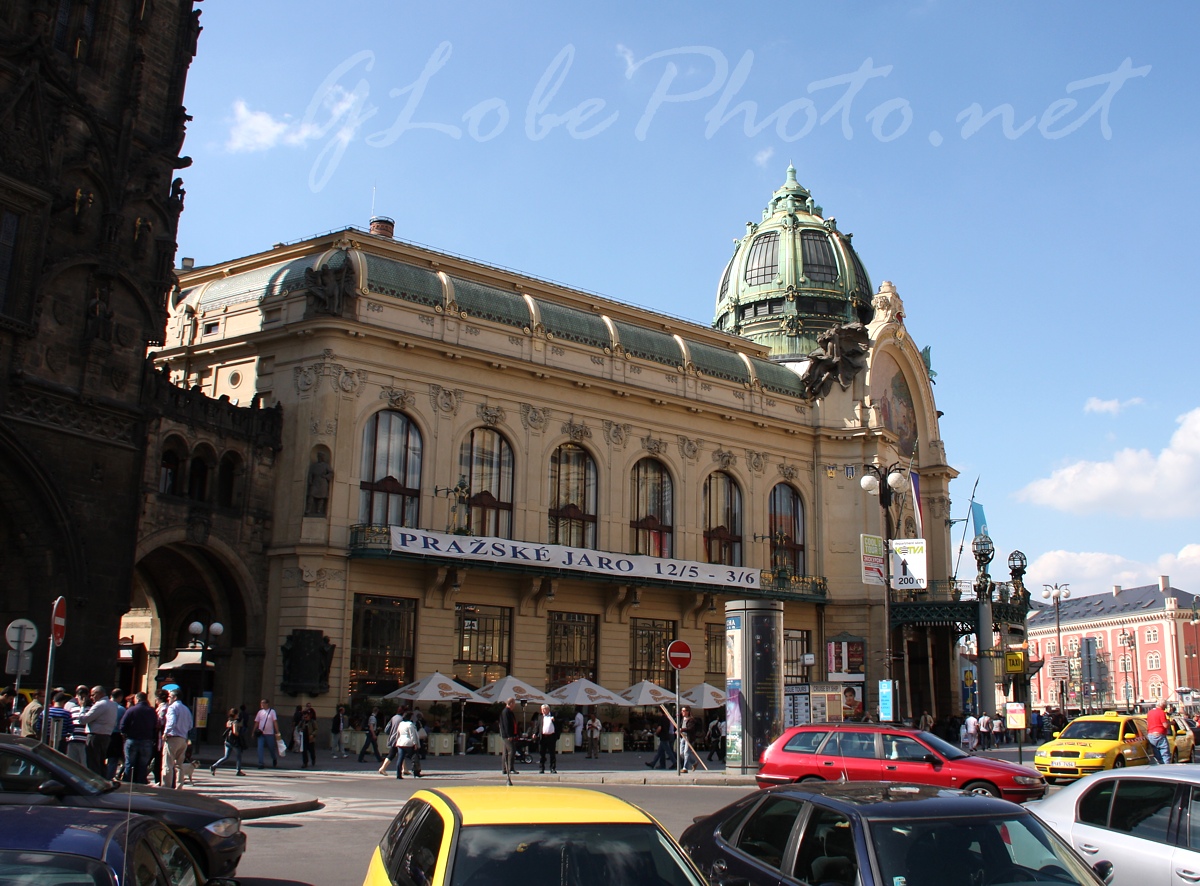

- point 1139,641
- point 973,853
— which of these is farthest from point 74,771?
point 1139,641

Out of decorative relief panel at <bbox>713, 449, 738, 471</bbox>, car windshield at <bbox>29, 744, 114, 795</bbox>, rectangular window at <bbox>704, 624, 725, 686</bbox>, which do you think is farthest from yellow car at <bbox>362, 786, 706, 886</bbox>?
decorative relief panel at <bbox>713, 449, 738, 471</bbox>

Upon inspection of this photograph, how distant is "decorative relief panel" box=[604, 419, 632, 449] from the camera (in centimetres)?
4575

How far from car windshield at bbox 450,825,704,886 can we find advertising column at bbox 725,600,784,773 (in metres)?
22.6

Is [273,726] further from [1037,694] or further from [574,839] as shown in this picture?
[1037,694]

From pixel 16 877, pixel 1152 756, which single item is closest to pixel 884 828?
pixel 16 877

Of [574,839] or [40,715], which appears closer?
[574,839]

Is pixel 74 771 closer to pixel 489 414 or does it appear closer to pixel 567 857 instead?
pixel 567 857

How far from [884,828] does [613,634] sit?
123 feet

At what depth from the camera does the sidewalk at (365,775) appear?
65.9 ft

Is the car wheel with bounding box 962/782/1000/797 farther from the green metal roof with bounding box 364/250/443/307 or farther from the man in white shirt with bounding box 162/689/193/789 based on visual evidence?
the green metal roof with bounding box 364/250/443/307

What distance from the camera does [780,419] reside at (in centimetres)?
5175

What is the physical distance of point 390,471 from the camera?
3966 centimetres

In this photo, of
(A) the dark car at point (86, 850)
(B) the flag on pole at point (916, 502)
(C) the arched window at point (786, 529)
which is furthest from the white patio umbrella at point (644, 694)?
(A) the dark car at point (86, 850)

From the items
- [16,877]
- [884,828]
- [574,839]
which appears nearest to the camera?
[16,877]
